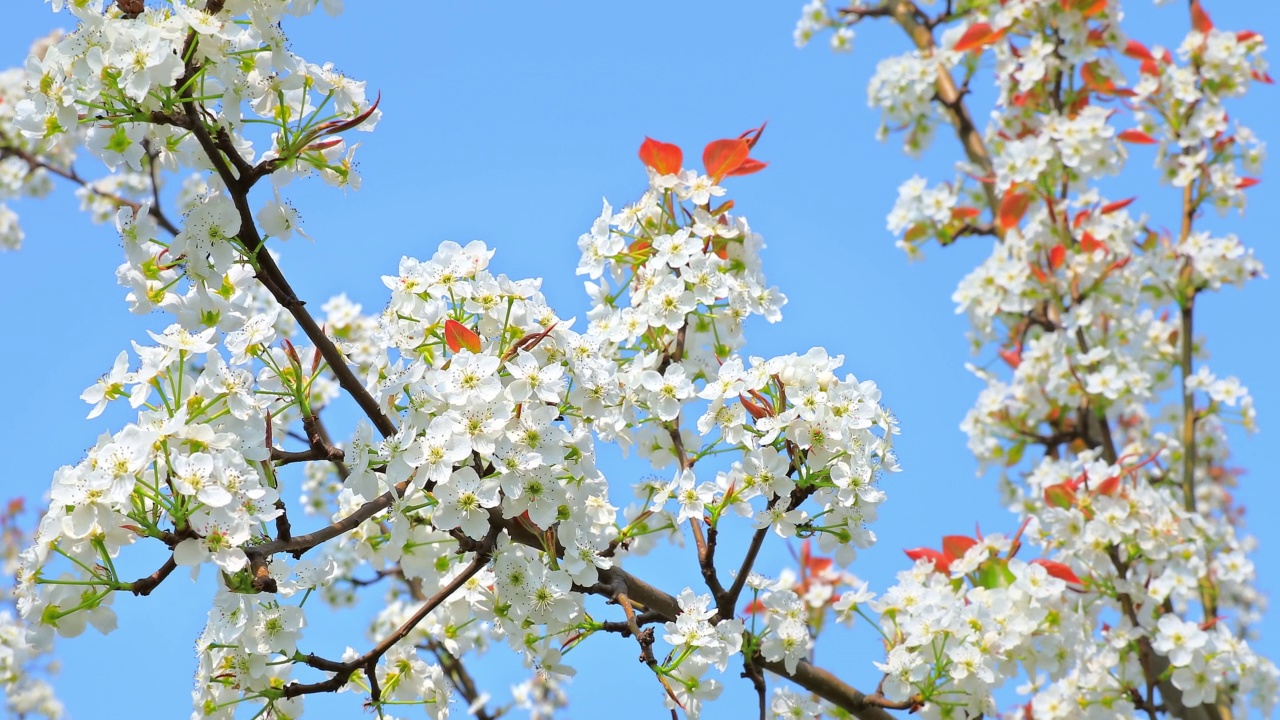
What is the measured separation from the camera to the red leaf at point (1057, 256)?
15.2 feet

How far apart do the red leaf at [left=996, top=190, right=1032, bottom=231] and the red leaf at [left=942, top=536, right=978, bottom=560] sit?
2084 millimetres

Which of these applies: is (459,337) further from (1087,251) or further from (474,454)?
(1087,251)

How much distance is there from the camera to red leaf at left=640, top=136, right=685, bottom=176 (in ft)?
8.49

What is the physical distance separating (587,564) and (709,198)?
999 mm

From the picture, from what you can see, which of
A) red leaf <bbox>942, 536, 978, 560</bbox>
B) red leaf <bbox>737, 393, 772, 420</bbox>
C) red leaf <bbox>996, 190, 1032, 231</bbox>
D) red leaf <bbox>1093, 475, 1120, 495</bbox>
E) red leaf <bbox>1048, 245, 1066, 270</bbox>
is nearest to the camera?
red leaf <bbox>737, 393, 772, 420</bbox>

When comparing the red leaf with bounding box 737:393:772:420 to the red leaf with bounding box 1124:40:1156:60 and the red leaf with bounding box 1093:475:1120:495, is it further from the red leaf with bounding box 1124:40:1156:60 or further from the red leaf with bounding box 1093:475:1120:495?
the red leaf with bounding box 1124:40:1156:60

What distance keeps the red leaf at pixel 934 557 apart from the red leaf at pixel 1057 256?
1996mm

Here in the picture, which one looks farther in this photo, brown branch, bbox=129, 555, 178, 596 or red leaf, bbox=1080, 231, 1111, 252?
red leaf, bbox=1080, 231, 1111, 252

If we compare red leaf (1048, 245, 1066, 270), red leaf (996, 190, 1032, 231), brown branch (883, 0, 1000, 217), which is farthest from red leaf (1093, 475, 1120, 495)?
brown branch (883, 0, 1000, 217)

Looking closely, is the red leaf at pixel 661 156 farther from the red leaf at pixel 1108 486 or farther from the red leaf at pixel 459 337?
the red leaf at pixel 1108 486

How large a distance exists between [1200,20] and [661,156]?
3558 millimetres

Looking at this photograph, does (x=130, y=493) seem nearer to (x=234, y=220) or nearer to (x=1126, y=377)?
(x=234, y=220)

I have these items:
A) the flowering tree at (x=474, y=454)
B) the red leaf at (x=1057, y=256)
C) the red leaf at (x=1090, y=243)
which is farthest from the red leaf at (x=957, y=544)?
the red leaf at (x=1090, y=243)

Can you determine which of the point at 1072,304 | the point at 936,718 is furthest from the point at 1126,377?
the point at 936,718
